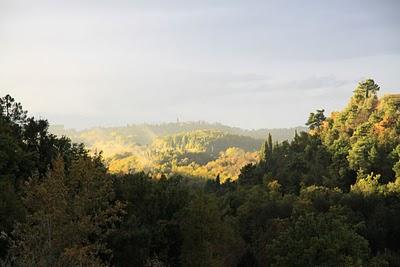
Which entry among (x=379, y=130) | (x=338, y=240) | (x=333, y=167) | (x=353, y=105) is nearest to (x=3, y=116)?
(x=338, y=240)

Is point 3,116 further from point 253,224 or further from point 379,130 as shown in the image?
point 379,130

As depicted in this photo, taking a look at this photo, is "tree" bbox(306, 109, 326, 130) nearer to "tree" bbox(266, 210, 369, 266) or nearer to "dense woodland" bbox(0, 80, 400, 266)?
"dense woodland" bbox(0, 80, 400, 266)

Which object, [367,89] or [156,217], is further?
[367,89]

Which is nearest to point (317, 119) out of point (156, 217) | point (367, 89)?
point (367, 89)

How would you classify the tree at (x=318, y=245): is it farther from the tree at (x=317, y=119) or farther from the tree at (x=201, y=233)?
the tree at (x=317, y=119)

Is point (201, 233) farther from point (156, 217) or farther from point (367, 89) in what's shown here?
point (367, 89)

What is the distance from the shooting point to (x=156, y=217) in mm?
40844

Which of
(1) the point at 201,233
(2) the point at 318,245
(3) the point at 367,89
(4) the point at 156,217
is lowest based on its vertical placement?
(1) the point at 201,233

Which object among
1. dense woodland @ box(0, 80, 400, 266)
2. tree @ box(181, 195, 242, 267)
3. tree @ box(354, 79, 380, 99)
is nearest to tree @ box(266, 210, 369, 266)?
dense woodland @ box(0, 80, 400, 266)

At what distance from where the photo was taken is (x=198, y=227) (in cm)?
3834

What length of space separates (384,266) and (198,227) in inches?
686

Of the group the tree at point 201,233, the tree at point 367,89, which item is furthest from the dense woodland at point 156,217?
the tree at point 367,89

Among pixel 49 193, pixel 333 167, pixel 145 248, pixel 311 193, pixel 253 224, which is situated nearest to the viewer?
pixel 49 193

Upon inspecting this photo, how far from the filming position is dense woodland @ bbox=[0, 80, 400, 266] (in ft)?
85.7
